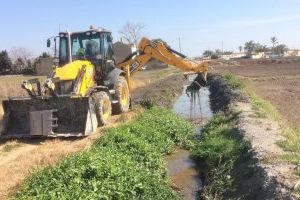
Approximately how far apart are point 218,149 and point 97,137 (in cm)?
357

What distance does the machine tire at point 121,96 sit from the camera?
61.1 ft

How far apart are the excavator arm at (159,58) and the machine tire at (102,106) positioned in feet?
10.4

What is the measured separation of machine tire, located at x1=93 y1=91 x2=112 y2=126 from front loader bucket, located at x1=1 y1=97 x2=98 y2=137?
1.85ft

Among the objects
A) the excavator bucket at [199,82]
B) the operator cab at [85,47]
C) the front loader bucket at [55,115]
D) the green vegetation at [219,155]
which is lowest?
the green vegetation at [219,155]

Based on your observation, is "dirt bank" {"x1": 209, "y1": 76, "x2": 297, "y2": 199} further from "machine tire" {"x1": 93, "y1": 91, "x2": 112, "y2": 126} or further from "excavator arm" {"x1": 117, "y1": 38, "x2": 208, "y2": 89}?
"excavator arm" {"x1": 117, "y1": 38, "x2": 208, "y2": 89}

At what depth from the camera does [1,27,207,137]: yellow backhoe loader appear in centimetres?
1538

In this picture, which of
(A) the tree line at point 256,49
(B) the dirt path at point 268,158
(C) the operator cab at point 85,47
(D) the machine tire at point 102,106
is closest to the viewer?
(B) the dirt path at point 268,158

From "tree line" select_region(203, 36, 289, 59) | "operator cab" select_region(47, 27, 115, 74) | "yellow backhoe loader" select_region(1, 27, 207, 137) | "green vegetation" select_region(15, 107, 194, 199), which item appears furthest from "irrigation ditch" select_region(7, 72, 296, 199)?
"tree line" select_region(203, 36, 289, 59)

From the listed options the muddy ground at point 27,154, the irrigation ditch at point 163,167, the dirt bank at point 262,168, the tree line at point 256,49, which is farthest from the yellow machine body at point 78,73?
the tree line at point 256,49

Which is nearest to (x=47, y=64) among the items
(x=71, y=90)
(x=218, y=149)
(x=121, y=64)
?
(x=121, y=64)

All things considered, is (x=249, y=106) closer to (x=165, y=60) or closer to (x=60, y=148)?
(x=165, y=60)

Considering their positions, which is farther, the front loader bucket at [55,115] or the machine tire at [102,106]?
the machine tire at [102,106]

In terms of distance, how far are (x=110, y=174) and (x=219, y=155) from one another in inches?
161

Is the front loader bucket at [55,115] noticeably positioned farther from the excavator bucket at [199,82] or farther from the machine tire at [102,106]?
the excavator bucket at [199,82]
